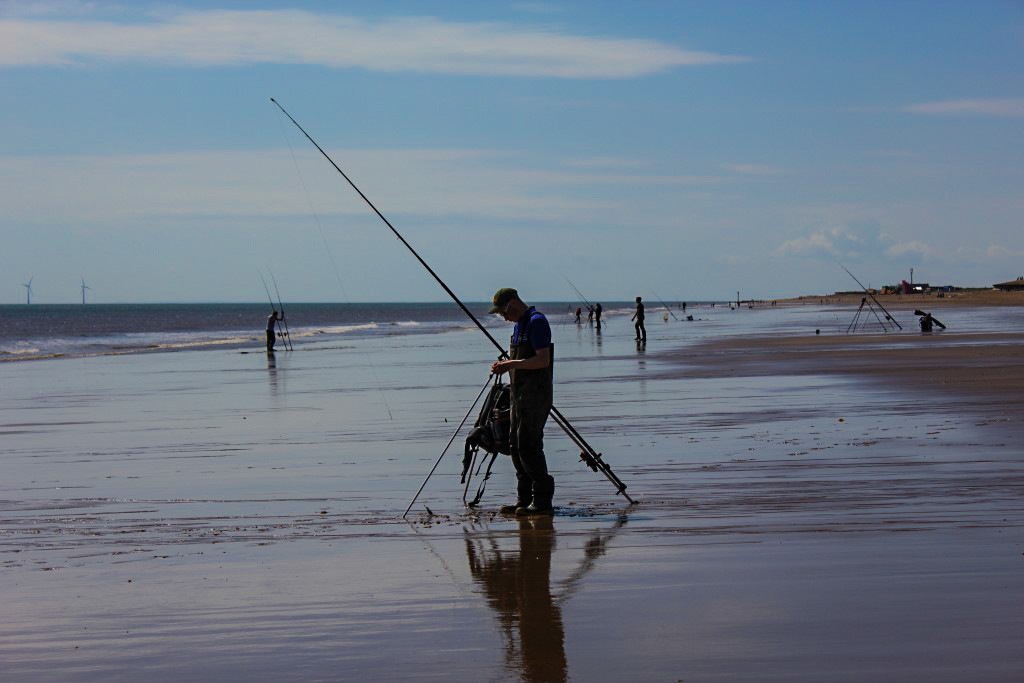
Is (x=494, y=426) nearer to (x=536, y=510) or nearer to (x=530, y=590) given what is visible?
(x=536, y=510)

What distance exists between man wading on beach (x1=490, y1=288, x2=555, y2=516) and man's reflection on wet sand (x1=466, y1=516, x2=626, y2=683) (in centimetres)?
26

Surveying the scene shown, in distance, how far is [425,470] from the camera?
9922mm

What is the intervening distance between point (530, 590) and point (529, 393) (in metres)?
2.22

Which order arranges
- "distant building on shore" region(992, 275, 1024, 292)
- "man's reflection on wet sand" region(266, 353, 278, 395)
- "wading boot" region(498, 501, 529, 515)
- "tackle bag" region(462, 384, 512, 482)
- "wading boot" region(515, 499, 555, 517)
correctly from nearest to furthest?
"wading boot" region(515, 499, 555, 517), "wading boot" region(498, 501, 529, 515), "tackle bag" region(462, 384, 512, 482), "man's reflection on wet sand" region(266, 353, 278, 395), "distant building on shore" region(992, 275, 1024, 292)

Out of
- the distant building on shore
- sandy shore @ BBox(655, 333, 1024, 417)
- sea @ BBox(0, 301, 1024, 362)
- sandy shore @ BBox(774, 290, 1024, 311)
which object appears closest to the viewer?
sandy shore @ BBox(655, 333, 1024, 417)

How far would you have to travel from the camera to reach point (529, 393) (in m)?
7.85

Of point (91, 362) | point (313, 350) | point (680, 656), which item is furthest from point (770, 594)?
point (313, 350)

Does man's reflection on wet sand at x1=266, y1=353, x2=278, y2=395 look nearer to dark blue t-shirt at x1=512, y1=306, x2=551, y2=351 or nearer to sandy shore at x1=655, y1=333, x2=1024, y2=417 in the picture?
sandy shore at x1=655, y1=333, x2=1024, y2=417

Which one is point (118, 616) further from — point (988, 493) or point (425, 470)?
point (988, 493)

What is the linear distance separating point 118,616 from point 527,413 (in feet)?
10.4

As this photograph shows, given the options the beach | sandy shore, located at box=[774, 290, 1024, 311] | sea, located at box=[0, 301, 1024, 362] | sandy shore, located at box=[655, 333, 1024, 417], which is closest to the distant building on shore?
sandy shore, located at box=[774, 290, 1024, 311]

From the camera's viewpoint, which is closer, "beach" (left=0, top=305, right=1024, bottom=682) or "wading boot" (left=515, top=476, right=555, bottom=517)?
"beach" (left=0, top=305, right=1024, bottom=682)

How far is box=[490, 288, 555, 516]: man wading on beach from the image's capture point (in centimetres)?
779

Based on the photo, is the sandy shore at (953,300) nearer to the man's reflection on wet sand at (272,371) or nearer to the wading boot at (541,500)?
the man's reflection on wet sand at (272,371)
